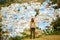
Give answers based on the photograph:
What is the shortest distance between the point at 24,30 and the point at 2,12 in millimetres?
464

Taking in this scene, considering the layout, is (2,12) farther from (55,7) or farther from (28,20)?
(55,7)

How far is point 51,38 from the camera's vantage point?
7.93ft

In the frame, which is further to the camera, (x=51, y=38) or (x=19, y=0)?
(x=19, y=0)

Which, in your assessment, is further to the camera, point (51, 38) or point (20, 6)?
point (20, 6)

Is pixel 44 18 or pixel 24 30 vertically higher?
pixel 44 18

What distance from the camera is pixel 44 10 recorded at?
256 cm

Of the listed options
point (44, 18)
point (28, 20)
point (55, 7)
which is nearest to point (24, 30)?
point (28, 20)

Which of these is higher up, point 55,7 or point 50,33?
point 55,7

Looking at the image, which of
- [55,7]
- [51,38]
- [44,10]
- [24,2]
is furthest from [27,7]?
[51,38]

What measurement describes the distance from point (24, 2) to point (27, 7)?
9cm

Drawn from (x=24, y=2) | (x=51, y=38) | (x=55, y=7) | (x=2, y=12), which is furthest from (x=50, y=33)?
(x=2, y=12)

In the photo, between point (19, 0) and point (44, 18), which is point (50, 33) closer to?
point (44, 18)


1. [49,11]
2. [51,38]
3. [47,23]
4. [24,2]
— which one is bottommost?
[51,38]

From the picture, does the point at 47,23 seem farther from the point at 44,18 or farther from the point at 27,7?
the point at 27,7
